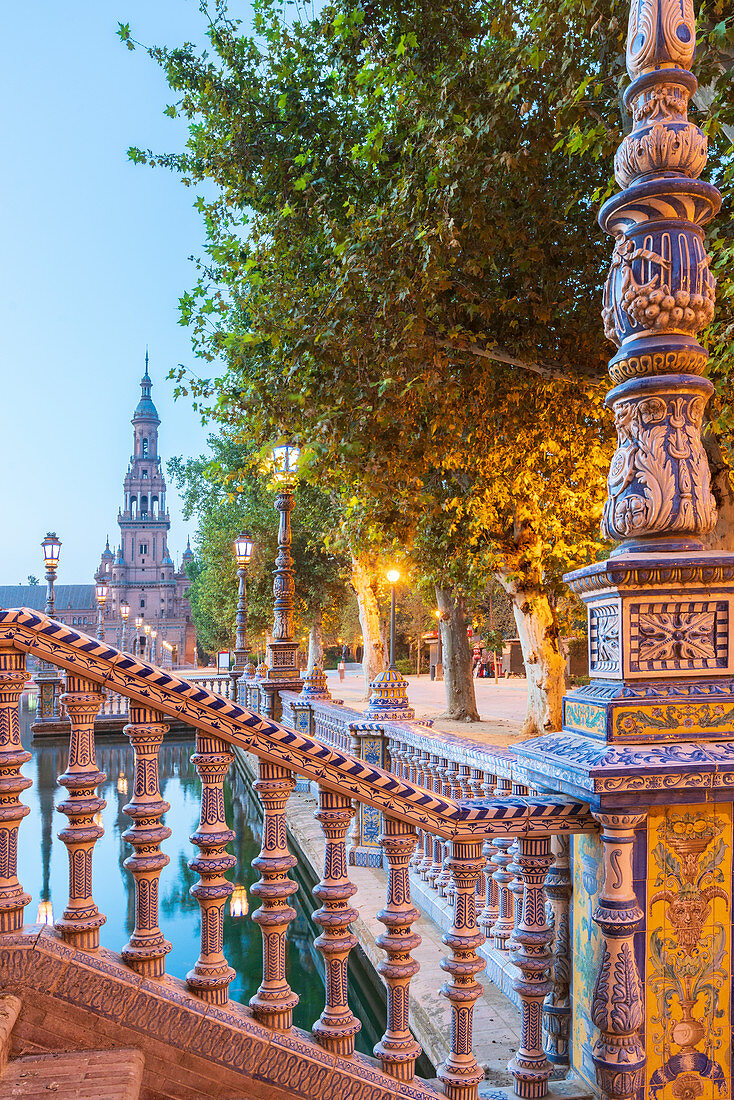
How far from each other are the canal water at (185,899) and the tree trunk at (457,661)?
27.9ft

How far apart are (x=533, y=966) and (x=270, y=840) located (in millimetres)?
1063

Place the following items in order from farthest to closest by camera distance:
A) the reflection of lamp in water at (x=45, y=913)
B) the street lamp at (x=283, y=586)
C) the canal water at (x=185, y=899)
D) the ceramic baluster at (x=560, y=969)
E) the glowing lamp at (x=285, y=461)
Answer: the street lamp at (x=283, y=586), the glowing lamp at (x=285, y=461), the canal water at (x=185, y=899), the reflection of lamp in water at (x=45, y=913), the ceramic baluster at (x=560, y=969)

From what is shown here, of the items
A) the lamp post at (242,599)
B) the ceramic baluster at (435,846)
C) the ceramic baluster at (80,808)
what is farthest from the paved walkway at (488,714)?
the ceramic baluster at (80,808)

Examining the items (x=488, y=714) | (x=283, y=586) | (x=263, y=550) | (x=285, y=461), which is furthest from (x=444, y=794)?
(x=263, y=550)

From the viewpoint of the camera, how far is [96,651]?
2.50 meters

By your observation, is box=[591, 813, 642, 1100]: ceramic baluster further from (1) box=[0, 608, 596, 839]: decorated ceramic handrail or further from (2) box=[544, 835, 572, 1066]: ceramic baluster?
(2) box=[544, 835, 572, 1066]: ceramic baluster

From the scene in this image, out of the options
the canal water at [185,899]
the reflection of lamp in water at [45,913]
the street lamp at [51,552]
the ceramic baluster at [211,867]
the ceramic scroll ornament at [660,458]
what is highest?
the street lamp at [51,552]

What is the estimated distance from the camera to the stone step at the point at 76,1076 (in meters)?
2.23

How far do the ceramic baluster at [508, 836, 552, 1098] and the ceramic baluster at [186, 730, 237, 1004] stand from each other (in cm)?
105

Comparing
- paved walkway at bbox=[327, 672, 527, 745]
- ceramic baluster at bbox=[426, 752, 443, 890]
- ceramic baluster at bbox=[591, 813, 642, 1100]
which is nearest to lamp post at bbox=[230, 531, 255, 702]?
paved walkway at bbox=[327, 672, 527, 745]

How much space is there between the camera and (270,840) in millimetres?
2732

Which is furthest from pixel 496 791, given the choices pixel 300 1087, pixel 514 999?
pixel 300 1087

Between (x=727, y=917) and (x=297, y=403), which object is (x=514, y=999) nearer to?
(x=727, y=917)

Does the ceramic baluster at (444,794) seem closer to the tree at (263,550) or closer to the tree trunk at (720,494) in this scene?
the tree trunk at (720,494)
